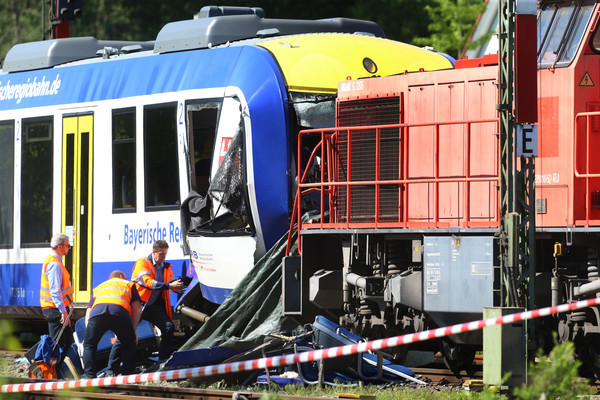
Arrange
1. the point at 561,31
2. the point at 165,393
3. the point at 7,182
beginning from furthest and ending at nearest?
the point at 7,182 < the point at 165,393 < the point at 561,31

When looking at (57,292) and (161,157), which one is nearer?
(57,292)

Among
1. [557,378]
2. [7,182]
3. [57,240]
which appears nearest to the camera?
[557,378]

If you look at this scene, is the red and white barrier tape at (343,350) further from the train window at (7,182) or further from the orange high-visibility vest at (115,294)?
the train window at (7,182)

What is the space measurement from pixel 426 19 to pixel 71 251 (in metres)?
19.5

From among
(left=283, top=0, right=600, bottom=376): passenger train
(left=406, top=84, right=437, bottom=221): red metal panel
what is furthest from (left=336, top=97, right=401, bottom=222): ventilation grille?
(left=406, top=84, right=437, bottom=221): red metal panel

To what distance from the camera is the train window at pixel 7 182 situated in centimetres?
1689

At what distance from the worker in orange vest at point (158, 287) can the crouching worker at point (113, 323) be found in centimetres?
70

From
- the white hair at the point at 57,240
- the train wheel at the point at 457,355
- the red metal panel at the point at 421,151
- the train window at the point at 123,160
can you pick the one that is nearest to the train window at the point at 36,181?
the train window at the point at 123,160

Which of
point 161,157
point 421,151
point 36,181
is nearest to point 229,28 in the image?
point 161,157

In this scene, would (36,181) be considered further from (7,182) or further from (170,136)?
(170,136)

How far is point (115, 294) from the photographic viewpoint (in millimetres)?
12734

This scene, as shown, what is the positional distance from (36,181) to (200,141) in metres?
3.30

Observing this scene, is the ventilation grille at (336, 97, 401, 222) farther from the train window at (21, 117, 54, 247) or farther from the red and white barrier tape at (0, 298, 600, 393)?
the train window at (21, 117, 54, 247)

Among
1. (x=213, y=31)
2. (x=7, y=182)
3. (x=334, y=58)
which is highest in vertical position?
(x=213, y=31)
